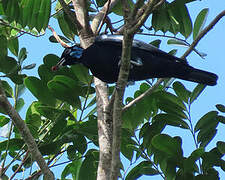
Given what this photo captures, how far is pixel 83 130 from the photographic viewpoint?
325cm

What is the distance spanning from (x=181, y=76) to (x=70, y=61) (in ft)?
3.10

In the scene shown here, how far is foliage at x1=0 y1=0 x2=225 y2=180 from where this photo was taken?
3.04m

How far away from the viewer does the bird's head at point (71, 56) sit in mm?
3792

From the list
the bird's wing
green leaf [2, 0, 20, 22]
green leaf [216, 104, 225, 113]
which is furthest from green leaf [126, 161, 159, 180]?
green leaf [2, 0, 20, 22]

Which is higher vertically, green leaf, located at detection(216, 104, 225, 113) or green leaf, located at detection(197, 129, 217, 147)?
green leaf, located at detection(216, 104, 225, 113)

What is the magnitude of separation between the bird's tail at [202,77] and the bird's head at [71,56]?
37.1 inches

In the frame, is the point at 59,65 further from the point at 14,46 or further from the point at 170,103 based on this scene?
the point at 170,103

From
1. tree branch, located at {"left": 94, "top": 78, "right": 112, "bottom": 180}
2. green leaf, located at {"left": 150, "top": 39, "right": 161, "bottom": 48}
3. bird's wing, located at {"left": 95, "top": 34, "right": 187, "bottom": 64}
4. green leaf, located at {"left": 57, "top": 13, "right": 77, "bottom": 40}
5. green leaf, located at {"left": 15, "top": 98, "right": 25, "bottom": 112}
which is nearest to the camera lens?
tree branch, located at {"left": 94, "top": 78, "right": 112, "bottom": 180}

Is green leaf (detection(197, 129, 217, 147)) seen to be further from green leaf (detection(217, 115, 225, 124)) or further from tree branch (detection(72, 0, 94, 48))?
tree branch (detection(72, 0, 94, 48))

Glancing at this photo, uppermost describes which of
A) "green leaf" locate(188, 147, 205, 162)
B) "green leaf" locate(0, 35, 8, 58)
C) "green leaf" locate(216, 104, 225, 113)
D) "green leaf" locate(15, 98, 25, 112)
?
"green leaf" locate(0, 35, 8, 58)

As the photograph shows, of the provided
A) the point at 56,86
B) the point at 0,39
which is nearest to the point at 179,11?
the point at 56,86

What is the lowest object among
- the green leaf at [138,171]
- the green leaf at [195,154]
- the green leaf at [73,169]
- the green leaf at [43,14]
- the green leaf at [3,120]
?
the green leaf at [73,169]

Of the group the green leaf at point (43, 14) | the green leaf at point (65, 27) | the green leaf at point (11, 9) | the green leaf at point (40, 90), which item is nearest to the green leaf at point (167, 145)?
the green leaf at point (40, 90)

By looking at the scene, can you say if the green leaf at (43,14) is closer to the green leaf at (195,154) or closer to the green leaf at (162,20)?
the green leaf at (162,20)
